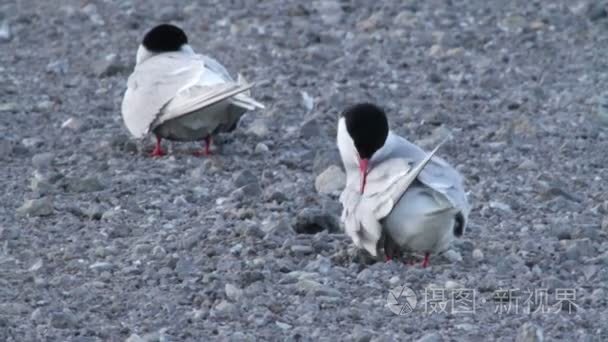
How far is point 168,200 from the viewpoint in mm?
7949

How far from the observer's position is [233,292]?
21.0ft

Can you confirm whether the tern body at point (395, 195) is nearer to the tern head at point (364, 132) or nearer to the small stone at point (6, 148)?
the tern head at point (364, 132)

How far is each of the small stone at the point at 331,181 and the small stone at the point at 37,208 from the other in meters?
1.24

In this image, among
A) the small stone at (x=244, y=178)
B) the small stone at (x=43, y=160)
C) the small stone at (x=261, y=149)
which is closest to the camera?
the small stone at (x=244, y=178)

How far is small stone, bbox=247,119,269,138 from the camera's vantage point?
926 centimetres

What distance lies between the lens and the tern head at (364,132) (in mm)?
6934

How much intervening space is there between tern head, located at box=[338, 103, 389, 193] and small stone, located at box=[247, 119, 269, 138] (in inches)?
87.1

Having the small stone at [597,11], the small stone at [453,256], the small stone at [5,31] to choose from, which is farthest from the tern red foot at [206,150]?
the small stone at [597,11]

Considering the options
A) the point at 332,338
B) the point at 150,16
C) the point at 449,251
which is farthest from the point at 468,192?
the point at 150,16

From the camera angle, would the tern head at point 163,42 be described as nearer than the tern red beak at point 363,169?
No

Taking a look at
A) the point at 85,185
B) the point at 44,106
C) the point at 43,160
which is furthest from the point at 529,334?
the point at 44,106

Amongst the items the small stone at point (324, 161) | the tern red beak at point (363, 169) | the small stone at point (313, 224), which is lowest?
the small stone at point (324, 161)

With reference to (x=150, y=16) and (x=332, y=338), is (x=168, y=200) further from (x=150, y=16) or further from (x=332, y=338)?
(x=150, y=16)

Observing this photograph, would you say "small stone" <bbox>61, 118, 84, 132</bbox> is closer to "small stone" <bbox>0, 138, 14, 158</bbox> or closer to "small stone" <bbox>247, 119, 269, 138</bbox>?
"small stone" <bbox>0, 138, 14, 158</bbox>
